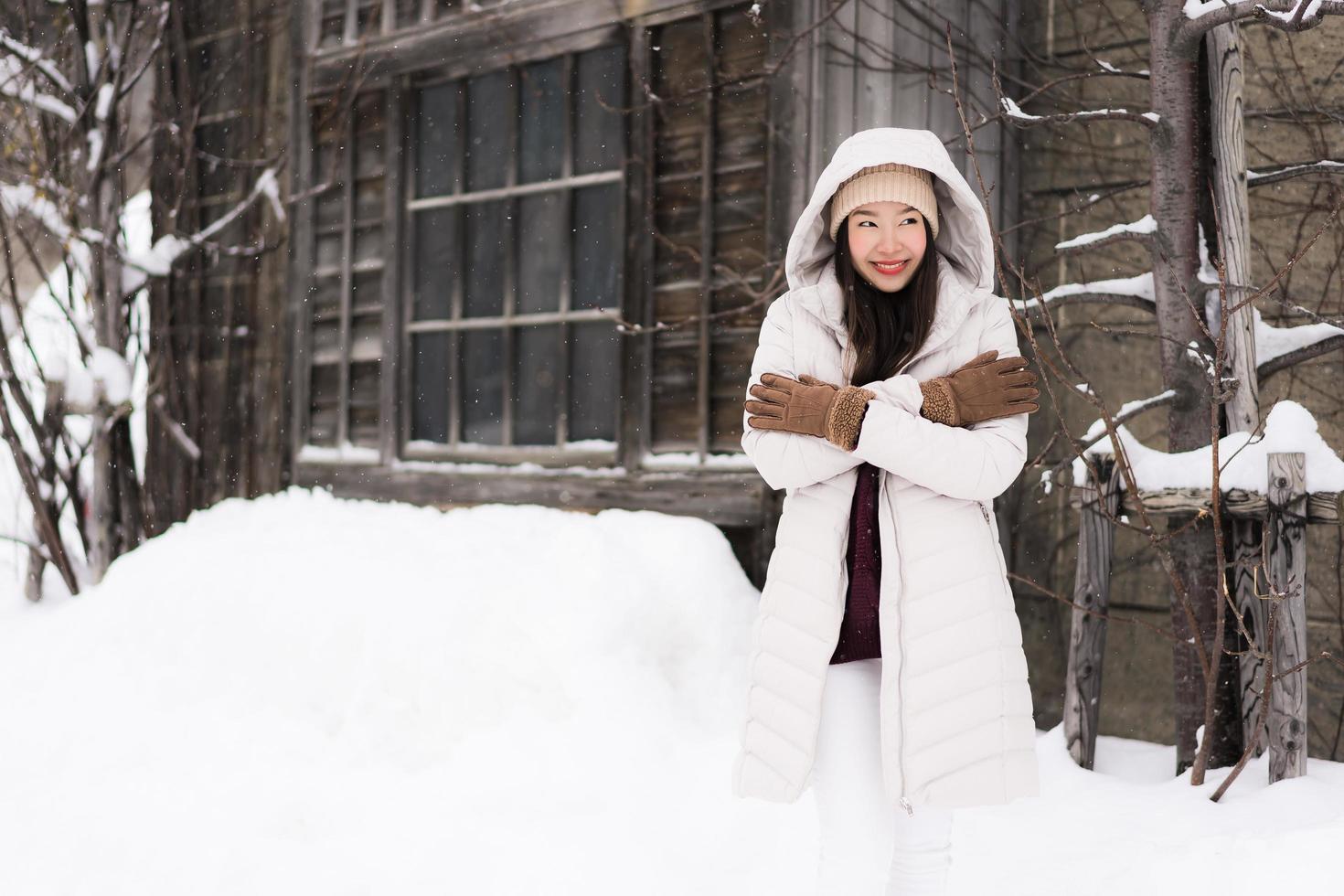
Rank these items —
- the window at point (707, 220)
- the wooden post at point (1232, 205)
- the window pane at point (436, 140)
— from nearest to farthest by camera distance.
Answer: the wooden post at point (1232, 205), the window at point (707, 220), the window pane at point (436, 140)

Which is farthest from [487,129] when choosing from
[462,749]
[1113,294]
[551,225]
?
[1113,294]

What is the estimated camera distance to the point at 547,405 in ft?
18.6

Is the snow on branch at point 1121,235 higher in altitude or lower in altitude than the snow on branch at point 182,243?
lower

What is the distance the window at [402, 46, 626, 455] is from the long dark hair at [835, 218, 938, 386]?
2.96 metres

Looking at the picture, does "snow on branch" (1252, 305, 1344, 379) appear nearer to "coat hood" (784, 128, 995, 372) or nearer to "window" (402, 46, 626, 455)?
"coat hood" (784, 128, 995, 372)

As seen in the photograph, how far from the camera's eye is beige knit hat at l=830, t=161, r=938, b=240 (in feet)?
7.67

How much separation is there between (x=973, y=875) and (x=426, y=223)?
14.5ft

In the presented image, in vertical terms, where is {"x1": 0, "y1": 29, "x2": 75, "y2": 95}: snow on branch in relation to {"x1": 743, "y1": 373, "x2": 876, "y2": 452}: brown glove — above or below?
above

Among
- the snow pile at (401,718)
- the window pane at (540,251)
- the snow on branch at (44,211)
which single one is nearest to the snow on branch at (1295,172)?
the snow pile at (401,718)

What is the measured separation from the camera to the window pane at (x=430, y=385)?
6.14 meters

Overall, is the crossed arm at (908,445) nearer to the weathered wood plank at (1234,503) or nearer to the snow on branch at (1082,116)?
the weathered wood plank at (1234,503)

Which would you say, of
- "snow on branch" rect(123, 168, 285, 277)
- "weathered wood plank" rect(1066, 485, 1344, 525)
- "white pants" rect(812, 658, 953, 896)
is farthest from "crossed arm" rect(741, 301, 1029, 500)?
"snow on branch" rect(123, 168, 285, 277)

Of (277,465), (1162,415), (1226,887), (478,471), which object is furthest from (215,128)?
(1226,887)

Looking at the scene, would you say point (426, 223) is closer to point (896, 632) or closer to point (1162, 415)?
point (1162, 415)
